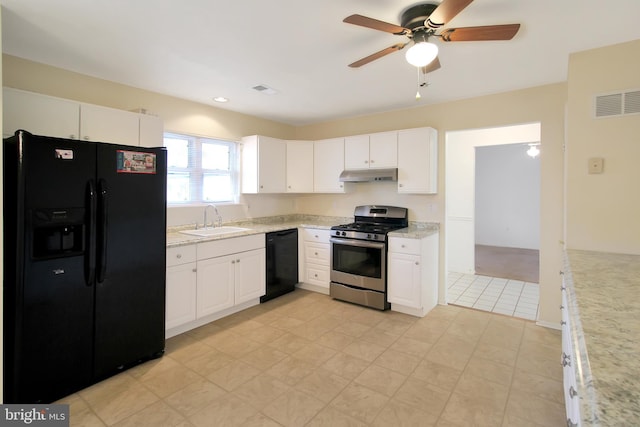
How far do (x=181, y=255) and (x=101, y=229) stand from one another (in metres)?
0.80

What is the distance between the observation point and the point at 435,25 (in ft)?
5.86

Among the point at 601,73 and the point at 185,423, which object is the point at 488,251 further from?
the point at 185,423

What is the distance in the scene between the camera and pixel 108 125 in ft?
8.83

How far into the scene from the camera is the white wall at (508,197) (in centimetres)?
727

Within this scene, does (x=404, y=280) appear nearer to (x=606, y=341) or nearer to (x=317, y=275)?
(x=317, y=275)

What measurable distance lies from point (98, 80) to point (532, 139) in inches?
227

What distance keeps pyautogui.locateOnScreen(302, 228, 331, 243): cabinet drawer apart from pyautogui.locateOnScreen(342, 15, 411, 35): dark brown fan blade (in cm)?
265

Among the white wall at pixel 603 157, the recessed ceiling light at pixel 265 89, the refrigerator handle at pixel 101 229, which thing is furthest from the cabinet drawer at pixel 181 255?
the white wall at pixel 603 157

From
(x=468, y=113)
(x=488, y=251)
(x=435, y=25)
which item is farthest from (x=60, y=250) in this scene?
(x=488, y=251)

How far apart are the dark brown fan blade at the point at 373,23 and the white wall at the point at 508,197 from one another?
664 centimetres

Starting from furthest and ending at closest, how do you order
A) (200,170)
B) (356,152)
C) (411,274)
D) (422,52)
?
1. (356,152)
2. (200,170)
3. (411,274)
4. (422,52)

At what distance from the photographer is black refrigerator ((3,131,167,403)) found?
6.25ft

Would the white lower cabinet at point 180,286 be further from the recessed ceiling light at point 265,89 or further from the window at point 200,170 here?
the recessed ceiling light at point 265,89

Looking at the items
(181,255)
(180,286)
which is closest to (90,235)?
(181,255)
